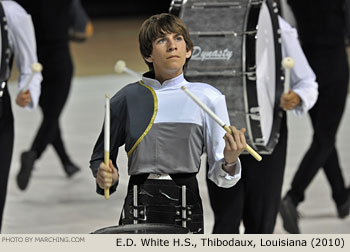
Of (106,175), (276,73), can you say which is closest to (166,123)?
(106,175)

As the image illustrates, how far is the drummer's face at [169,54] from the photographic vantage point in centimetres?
265

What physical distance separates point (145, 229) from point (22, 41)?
1.60m

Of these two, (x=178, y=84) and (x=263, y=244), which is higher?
(x=178, y=84)

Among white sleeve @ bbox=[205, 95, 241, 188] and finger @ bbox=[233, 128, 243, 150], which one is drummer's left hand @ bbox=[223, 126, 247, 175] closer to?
finger @ bbox=[233, 128, 243, 150]

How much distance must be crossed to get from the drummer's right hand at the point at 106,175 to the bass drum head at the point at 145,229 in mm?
112

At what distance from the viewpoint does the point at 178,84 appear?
2.68m

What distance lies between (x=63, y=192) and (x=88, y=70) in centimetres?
475

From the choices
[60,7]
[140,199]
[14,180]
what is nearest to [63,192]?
[14,180]

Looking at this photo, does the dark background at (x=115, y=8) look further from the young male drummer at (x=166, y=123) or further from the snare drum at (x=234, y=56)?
the young male drummer at (x=166, y=123)

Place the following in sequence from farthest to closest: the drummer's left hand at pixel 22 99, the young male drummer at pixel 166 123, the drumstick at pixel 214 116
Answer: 1. the drummer's left hand at pixel 22 99
2. the young male drummer at pixel 166 123
3. the drumstick at pixel 214 116

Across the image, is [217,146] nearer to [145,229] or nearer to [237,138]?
[237,138]

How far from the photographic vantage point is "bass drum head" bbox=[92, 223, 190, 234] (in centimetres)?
254

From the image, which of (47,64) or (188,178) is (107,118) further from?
(47,64)

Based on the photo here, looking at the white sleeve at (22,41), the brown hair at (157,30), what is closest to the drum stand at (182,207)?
the brown hair at (157,30)
